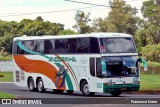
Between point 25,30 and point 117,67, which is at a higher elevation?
point 25,30

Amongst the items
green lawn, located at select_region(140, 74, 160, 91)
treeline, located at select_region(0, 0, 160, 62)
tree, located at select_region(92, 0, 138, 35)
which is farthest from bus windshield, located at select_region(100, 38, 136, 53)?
tree, located at select_region(92, 0, 138, 35)

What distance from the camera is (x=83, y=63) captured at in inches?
1244

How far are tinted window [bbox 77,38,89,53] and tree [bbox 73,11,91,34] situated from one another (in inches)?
2083

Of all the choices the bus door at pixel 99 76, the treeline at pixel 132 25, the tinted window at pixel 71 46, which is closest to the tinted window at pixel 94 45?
the bus door at pixel 99 76

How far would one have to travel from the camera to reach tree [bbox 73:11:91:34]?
8503cm

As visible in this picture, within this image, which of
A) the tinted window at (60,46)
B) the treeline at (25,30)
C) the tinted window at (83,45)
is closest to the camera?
the tinted window at (83,45)

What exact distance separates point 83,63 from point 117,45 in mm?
2341

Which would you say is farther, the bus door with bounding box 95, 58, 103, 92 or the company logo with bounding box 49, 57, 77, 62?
the company logo with bounding box 49, 57, 77, 62

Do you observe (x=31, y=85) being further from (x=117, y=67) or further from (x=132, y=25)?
(x=132, y=25)

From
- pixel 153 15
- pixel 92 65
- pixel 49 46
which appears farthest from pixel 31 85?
pixel 153 15

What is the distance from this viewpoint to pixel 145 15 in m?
83.4

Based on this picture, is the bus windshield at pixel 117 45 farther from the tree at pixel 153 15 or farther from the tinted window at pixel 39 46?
the tree at pixel 153 15

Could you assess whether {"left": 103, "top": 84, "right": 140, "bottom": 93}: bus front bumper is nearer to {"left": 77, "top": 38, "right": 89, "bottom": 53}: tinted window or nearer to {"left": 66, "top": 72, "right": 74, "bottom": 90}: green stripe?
{"left": 77, "top": 38, "right": 89, "bottom": 53}: tinted window

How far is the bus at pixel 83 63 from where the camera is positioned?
30281mm
